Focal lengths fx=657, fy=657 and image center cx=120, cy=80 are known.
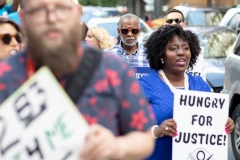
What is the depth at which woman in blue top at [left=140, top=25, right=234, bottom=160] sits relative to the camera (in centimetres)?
470

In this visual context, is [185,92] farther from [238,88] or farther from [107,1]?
[107,1]

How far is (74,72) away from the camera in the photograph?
2.69m

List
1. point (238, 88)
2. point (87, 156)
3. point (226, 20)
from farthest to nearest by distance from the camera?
1. point (226, 20)
2. point (238, 88)
3. point (87, 156)

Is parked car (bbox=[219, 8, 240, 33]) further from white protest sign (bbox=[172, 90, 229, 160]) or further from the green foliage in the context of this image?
the green foliage

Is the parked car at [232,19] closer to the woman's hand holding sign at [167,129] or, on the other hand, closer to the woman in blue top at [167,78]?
the woman in blue top at [167,78]

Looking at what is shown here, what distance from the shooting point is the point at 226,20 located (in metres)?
17.3

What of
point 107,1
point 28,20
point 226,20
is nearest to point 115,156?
point 28,20

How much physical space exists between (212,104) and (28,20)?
243 centimetres

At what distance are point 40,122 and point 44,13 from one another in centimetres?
44

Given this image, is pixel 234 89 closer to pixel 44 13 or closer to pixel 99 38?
pixel 99 38

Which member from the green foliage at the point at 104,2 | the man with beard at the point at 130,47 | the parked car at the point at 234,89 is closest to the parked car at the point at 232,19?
the parked car at the point at 234,89

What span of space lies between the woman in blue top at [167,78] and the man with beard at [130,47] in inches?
78.8

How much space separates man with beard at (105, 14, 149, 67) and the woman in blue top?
200 cm

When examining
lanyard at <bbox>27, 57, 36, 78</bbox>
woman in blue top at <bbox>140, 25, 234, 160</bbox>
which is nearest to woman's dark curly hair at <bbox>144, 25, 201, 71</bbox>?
woman in blue top at <bbox>140, 25, 234, 160</bbox>
